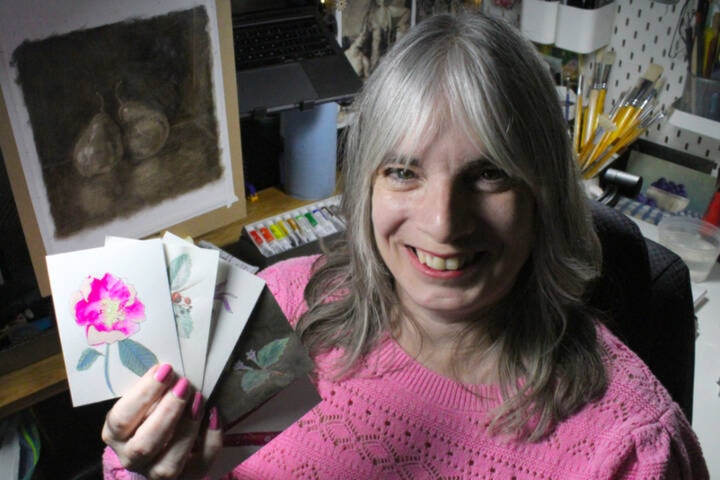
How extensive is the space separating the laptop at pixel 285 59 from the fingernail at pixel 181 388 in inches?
24.5

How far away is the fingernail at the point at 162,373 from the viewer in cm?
75

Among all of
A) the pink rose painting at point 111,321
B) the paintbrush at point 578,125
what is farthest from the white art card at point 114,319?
the paintbrush at point 578,125

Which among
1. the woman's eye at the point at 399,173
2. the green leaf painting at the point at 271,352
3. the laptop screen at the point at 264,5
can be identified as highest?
the laptop screen at the point at 264,5

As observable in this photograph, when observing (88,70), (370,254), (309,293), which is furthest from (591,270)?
(88,70)

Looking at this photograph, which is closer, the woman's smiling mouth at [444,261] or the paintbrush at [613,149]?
the woman's smiling mouth at [444,261]

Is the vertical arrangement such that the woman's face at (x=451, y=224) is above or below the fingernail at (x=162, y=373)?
above

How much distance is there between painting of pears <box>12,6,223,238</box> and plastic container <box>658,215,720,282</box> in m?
1.07

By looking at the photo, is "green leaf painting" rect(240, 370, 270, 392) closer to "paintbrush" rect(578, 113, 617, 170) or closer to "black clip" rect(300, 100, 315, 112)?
"black clip" rect(300, 100, 315, 112)

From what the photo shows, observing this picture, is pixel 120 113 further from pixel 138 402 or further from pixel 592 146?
pixel 592 146

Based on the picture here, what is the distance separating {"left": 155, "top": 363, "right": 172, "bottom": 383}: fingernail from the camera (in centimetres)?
75

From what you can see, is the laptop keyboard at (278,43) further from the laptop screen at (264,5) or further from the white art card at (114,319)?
the white art card at (114,319)

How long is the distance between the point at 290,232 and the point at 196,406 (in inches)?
24.1

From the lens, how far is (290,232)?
134cm

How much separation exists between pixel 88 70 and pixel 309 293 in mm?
462
